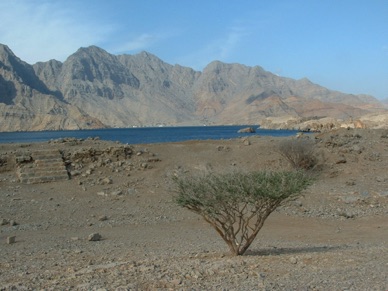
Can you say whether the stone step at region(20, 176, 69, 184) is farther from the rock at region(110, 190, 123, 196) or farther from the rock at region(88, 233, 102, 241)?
the rock at region(88, 233, 102, 241)

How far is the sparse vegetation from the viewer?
2192 cm

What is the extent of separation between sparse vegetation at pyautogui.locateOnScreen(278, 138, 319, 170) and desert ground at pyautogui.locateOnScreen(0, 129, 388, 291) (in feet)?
1.99

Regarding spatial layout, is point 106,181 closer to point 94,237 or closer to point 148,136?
point 94,237

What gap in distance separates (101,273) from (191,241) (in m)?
4.76

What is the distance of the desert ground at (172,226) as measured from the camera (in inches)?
304

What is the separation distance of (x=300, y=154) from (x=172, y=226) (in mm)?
9346

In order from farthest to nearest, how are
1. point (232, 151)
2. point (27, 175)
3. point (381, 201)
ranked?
point (232, 151) < point (27, 175) < point (381, 201)

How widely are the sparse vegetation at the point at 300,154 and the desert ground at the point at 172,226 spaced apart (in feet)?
1.99

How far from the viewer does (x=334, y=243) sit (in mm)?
12039

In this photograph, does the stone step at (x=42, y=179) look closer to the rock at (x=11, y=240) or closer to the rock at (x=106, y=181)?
the rock at (x=106, y=181)

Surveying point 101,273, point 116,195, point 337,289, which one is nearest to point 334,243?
point 337,289

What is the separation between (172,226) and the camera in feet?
49.3

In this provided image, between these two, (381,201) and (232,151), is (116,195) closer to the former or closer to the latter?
(232,151)

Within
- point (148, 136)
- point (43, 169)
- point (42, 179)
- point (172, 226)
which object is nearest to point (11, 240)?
point (172, 226)
